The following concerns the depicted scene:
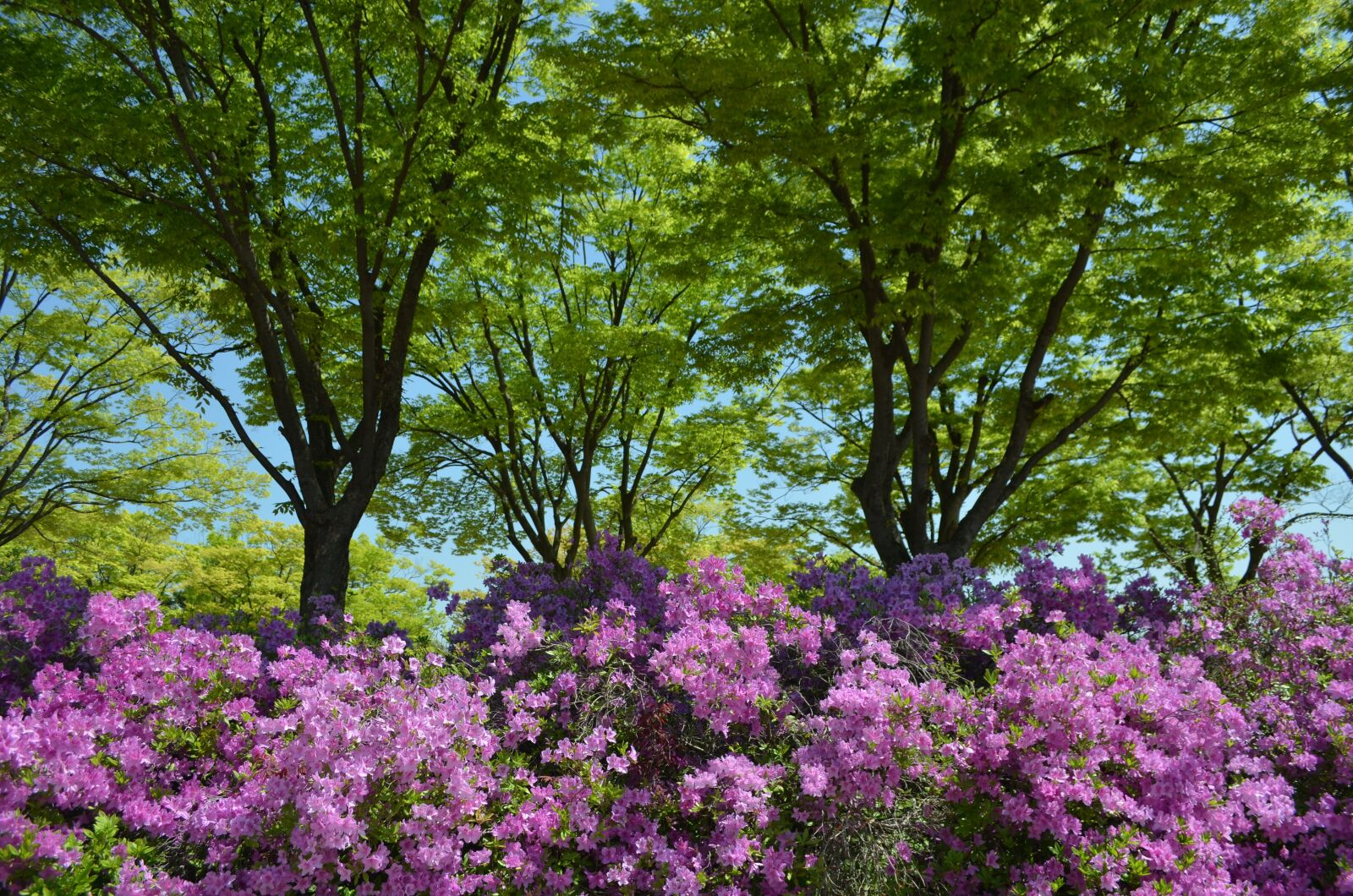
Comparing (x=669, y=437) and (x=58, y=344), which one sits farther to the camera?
→ (x=58, y=344)

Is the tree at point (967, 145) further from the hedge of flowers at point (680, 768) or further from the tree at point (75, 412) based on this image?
the tree at point (75, 412)

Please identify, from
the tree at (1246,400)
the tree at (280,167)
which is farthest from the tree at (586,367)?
the tree at (1246,400)

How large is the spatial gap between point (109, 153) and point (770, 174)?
21.9 ft

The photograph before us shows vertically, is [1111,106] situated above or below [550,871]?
above

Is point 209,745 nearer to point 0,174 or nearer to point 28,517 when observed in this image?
point 0,174

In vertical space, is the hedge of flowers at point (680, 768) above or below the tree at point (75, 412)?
below

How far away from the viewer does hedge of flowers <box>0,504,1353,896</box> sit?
9.62 ft

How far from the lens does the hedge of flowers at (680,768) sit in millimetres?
2934

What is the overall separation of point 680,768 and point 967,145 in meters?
7.75

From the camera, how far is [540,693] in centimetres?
376

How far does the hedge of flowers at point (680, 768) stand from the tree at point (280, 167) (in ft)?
14.0

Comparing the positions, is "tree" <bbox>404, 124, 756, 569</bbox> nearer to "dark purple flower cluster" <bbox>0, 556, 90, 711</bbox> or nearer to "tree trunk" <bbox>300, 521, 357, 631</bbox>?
"tree trunk" <bbox>300, 521, 357, 631</bbox>

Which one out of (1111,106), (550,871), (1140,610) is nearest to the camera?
(550,871)

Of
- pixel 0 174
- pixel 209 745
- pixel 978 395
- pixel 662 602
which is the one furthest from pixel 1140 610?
pixel 0 174
